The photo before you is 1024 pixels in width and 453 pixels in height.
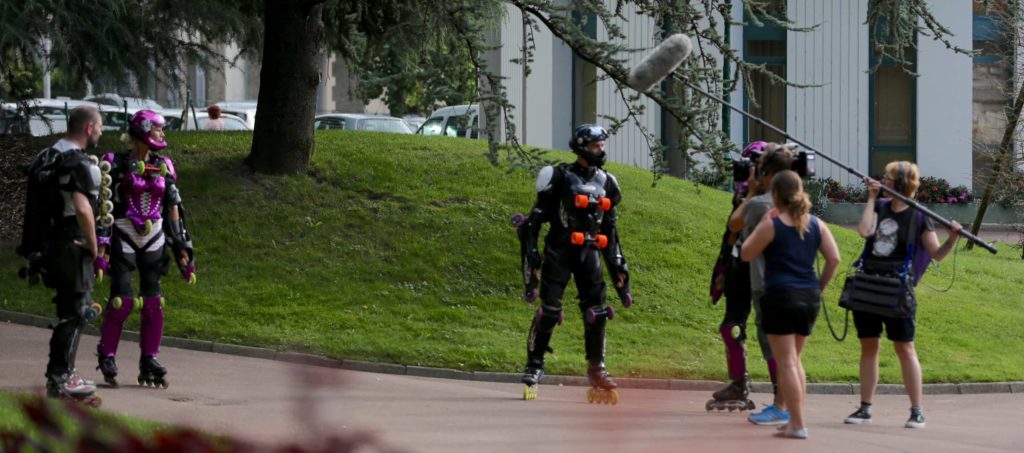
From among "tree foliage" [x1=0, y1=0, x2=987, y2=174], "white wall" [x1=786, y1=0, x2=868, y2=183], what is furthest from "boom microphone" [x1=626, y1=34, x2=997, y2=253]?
"white wall" [x1=786, y1=0, x2=868, y2=183]

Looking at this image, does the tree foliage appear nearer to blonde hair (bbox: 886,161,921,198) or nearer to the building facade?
blonde hair (bbox: 886,161,921,198)

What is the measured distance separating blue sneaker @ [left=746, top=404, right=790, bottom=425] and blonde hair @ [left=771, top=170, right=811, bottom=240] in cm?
132

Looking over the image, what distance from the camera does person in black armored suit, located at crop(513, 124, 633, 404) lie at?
10.6m

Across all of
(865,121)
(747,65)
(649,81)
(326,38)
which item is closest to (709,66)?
(747,65)

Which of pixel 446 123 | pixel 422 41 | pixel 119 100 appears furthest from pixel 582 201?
pixel 446 123

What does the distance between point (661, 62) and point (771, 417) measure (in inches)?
95.4

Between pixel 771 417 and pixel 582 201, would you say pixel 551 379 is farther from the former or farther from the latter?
pixel 771 417

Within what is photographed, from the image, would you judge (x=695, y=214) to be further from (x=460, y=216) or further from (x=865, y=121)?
(x=865, y=121)

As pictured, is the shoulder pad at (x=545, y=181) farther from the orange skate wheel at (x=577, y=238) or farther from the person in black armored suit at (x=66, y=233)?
the person in black armored suit at (x=66, y=233)

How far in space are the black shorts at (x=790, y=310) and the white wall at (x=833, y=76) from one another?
21.6 meters

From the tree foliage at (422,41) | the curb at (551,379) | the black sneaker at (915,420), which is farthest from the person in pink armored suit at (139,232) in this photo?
the black sneaker at (915,420)

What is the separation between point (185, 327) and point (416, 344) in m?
2.15

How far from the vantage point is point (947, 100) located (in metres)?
30.1

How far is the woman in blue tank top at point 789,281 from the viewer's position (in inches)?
351
